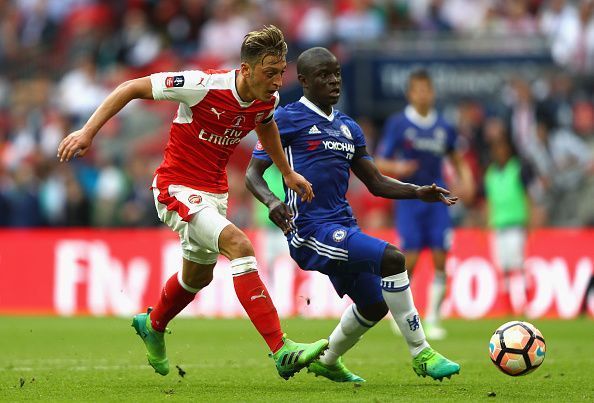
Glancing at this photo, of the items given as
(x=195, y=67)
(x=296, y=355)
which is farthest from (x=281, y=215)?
(x=195, y=67)

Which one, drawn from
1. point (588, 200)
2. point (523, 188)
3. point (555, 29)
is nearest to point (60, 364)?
point (523, 188)

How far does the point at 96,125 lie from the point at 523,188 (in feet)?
33.2

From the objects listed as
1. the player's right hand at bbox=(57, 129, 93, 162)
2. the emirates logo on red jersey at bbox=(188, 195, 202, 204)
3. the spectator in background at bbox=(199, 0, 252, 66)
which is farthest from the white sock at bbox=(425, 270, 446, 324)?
the spectator in background at bbox=(199, 0, 252, 66)

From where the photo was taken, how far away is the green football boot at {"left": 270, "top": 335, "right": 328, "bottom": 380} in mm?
7629

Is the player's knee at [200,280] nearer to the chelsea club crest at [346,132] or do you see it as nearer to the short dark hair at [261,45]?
the chelsea club crest at [346,132]

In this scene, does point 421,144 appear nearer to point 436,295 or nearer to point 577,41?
point 436,295

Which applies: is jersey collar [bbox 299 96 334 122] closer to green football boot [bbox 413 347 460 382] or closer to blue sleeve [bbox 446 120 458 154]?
green football boot [bbox 413 347 460 382]

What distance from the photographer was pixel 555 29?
19922mm

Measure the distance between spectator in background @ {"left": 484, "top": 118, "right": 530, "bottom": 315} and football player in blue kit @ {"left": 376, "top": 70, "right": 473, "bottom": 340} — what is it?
10.7 feet

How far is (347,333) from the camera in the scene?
872 centimetres

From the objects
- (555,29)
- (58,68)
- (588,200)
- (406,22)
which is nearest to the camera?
(588,200)

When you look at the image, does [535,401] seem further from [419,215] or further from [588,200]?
[588,200]

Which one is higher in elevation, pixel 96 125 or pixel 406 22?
pixel 406 22

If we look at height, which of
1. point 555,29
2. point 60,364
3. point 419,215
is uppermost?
point 555,29
